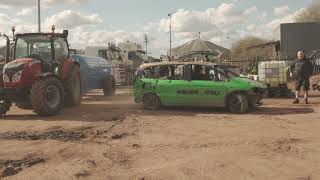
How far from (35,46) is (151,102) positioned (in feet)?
12.8

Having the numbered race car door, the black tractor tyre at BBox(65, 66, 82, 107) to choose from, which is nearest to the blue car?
the black tractor tyre at BBox(65, 66, 82, 107)

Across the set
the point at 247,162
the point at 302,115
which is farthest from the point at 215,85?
the point at 247,162

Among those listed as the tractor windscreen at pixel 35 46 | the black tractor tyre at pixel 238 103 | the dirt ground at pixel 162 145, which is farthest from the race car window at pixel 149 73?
the tractor windscreen at pixel 35 46

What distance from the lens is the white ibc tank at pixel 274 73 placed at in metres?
20.0

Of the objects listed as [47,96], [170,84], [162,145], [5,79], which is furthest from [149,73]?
[162,145]

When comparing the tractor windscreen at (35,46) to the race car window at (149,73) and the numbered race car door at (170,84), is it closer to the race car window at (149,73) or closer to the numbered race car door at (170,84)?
the race car window at (149,73)

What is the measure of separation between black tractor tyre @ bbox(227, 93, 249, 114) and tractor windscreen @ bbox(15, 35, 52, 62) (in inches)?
217

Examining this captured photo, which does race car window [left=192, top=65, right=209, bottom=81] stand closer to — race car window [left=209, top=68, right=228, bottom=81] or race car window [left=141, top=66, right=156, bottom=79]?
race car window [left=209, top=68, right=228, bottom=81]

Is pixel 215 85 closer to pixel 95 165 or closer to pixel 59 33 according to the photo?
pixel 59 33

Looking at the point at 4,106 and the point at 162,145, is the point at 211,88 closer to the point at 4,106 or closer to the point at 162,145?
the point at 162,145

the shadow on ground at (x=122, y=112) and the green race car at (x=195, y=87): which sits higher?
the green race car at (x=195, y=87)

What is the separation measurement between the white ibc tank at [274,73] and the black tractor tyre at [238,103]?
18.5ft

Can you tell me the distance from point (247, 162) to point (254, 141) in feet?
6.18

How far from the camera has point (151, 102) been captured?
15758mm
